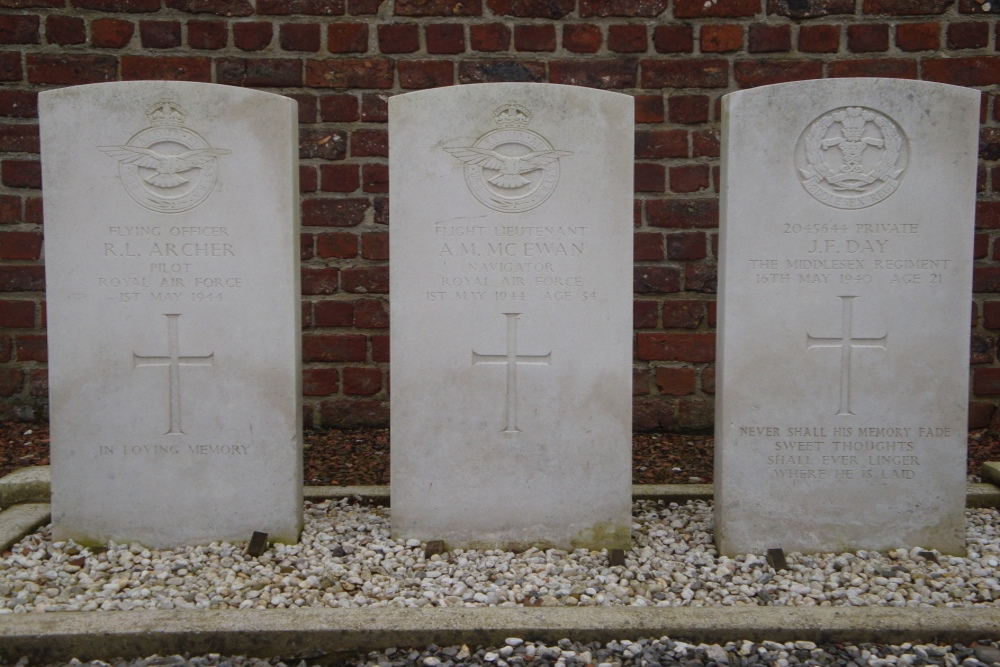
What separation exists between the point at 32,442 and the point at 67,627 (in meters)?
2.45

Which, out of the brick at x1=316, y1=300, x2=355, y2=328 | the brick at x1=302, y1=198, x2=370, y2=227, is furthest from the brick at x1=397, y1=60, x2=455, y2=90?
the brick at x1=316, y1=300, x2=355, y2=328

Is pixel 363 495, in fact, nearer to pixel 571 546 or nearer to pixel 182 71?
pixel 571 546

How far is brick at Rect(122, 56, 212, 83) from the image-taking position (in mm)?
4445

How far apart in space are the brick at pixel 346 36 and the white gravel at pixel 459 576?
2.50 meters

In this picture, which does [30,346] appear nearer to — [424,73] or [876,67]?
[424,73]

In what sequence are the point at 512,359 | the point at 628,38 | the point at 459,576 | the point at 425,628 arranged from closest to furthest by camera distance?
the point at 425,628
the point at 459,576
the point at 512,359
the point at 628,38

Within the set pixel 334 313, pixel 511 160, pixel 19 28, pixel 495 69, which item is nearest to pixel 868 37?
pixel 495 69

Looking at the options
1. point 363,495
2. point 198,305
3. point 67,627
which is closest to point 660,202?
point 363,495

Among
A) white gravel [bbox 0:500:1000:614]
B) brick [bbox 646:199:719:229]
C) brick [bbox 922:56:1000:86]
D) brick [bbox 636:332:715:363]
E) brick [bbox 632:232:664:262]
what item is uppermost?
brick [bbox 922:56:1000:86]

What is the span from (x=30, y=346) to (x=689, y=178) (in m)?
3.53

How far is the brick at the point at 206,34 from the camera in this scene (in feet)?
14.6

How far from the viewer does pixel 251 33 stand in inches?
176

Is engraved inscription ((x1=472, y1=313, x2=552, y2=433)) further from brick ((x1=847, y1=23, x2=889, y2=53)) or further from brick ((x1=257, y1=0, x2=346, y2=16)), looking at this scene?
brick ((x1=847, y1=23, x2=889, y2=53))

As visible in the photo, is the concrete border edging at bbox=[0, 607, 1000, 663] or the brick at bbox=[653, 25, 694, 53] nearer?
A: the concrete border edging at bbox=[0, 607, 1000, 663]
